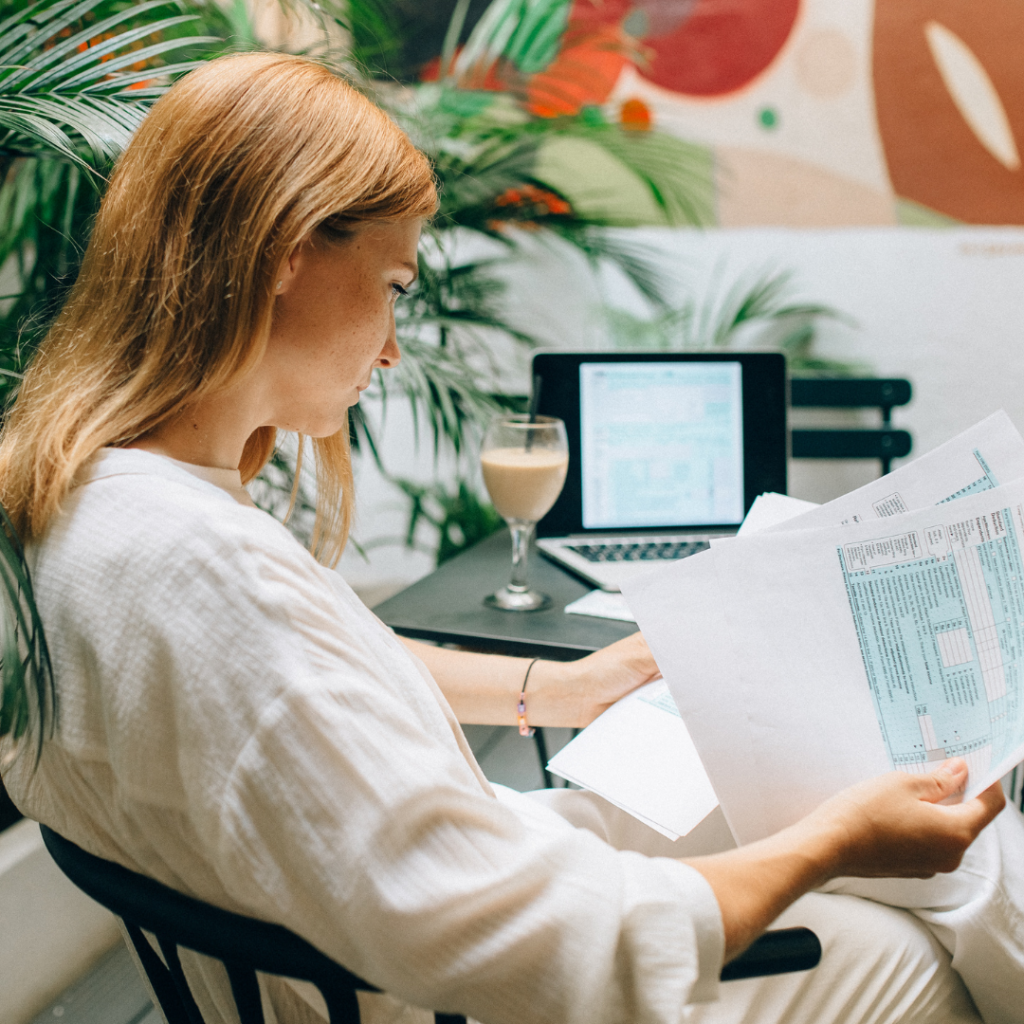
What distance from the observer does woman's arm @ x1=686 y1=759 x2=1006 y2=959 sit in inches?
21.7

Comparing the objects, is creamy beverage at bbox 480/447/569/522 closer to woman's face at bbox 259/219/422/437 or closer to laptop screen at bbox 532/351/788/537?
laptop screen at bbox 532/351/788/537

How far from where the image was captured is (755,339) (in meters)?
2.29

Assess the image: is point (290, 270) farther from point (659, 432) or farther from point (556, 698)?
point (659, 432)

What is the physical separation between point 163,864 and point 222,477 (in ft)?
0.88

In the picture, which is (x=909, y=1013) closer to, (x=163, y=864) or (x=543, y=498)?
(x=163, y=864)

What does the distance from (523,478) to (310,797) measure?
75 cm

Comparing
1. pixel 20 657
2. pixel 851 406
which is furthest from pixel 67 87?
pixel 851 406

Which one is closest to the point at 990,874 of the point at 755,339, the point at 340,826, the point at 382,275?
the point at 340,826

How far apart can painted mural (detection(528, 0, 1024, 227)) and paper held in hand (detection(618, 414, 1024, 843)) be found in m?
1.69

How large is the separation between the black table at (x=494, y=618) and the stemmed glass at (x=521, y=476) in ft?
0.12

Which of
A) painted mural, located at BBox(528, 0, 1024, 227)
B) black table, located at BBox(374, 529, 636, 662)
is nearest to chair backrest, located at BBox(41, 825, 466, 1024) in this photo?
black table, located at BBox(374, 529, 636, 662)

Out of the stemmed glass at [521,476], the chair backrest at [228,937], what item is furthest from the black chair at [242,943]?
the stemmed glass at [521,476]

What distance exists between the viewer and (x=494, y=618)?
1.12m

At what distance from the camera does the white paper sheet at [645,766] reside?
2.57 ft
